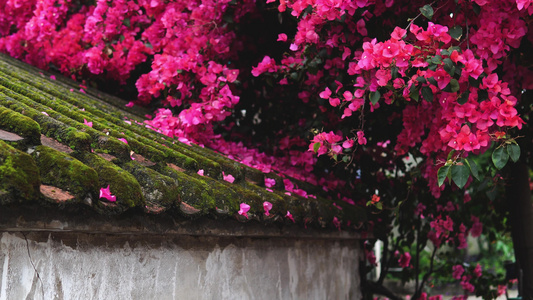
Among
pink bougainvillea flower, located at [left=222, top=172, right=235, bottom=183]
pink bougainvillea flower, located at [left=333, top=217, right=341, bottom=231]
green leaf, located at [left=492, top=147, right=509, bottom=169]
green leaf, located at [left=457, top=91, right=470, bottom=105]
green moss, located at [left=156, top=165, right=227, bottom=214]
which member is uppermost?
green leaf, located at [left=457, top=91, right=470, bottom=105]

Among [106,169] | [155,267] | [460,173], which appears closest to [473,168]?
[460,173]

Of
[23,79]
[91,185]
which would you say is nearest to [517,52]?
[91,185]

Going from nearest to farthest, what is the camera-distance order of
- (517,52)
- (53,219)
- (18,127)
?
(53,219), (18,127), (517,52)

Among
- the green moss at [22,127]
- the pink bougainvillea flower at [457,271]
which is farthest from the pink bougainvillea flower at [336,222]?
the pink bougainvillea flower at [457,271]

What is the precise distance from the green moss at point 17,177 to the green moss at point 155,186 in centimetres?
62

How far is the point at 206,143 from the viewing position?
4465 millimetres

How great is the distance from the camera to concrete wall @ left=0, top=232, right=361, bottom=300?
201cm

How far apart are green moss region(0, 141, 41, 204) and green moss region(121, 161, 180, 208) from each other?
24.3 inches

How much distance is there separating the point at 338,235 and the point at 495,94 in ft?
6.19

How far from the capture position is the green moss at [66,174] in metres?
1.92

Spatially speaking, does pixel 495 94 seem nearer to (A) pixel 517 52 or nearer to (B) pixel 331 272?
(A) pixel 517 52

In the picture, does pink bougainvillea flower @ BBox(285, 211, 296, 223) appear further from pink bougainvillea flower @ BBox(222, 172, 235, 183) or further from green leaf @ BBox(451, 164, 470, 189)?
green leaf @ BBox(451, 164, 470, 189)

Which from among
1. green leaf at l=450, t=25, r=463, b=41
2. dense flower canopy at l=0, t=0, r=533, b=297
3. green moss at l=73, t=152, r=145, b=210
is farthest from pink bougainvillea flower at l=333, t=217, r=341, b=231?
green moss at l=73, t=152, r=145, b=210

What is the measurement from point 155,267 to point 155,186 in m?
0.45
